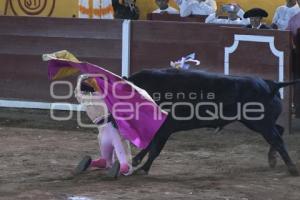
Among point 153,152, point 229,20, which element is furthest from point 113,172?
point 229,20

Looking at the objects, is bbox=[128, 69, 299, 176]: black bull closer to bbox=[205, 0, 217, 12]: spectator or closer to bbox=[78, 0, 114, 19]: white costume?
bbox=[205, 0, 217, 12]: spectator

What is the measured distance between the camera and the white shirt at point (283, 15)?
9.38 m

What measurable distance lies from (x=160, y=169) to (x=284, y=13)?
4.40m

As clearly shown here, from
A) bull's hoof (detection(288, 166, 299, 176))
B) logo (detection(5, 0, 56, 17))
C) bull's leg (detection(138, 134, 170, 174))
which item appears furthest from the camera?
logo (detection(5, 0, 56, 17))

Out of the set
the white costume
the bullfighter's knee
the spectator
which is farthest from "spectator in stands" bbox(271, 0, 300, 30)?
the bullfighter's knee

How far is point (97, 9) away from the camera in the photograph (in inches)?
439

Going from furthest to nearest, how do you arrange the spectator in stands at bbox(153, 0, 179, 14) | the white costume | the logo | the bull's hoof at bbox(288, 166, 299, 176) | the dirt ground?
the logo → the white costume → the spectator in stands at bbox(153, 0, 179, 14) → the bull's hoof at bbox(288, 166, 299, 176) → the dirt ground

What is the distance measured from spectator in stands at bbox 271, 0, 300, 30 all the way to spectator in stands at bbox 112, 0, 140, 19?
84.7 inches

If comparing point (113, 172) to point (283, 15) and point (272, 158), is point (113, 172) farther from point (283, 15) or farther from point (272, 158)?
point (283, 15)

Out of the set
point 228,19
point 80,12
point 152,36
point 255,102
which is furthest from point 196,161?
point 80,12

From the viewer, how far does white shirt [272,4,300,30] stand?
9.38 m

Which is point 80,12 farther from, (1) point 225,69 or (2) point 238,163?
(2) point 238,163

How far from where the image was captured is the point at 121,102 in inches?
209

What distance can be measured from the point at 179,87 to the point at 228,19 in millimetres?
3942
